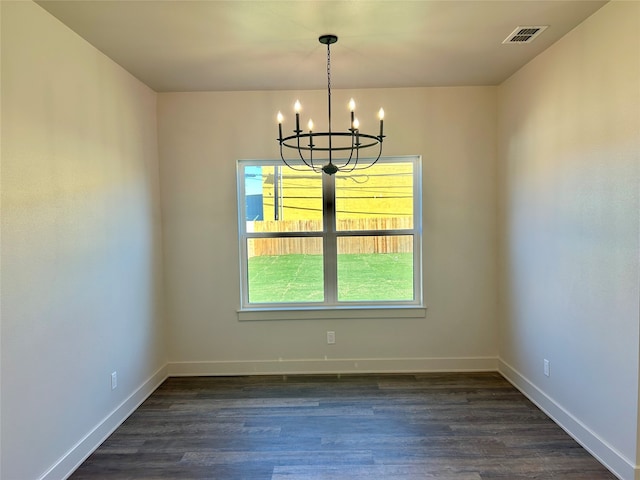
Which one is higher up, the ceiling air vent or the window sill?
the ceiling air vent

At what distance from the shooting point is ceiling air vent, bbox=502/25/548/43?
7.89 ft

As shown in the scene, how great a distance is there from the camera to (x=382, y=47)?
103 inches

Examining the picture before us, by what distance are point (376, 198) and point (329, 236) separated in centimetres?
58

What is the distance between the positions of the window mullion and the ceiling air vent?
1780mm

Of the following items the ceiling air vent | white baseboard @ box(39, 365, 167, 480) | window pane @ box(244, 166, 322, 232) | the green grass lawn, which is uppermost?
the ceiling air vent

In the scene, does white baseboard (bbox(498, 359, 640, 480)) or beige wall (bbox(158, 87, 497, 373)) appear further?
beige wall (bbox(158, 87, 497, 373))

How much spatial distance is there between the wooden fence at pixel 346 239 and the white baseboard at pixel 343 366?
1.05m

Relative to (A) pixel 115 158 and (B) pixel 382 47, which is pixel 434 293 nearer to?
(B) pixel 382 47

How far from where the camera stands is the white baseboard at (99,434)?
7.14ft

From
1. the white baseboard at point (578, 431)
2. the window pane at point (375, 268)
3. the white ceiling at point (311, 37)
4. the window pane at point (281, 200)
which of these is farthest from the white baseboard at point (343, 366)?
the white ceiling at point (311, 37)

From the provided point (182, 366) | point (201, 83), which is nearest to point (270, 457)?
point (182, 366)

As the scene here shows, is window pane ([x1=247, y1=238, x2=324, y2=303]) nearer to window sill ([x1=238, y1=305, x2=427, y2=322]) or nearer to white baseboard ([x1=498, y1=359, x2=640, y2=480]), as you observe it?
window sill ([x1=238, y1=305, x2=427, y2=322])

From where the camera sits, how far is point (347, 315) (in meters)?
3.63

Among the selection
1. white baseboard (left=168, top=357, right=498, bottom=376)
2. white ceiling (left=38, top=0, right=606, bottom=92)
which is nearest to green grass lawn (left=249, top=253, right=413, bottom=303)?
white baseboard (left=168, top=357, right=498, bottom=376)
